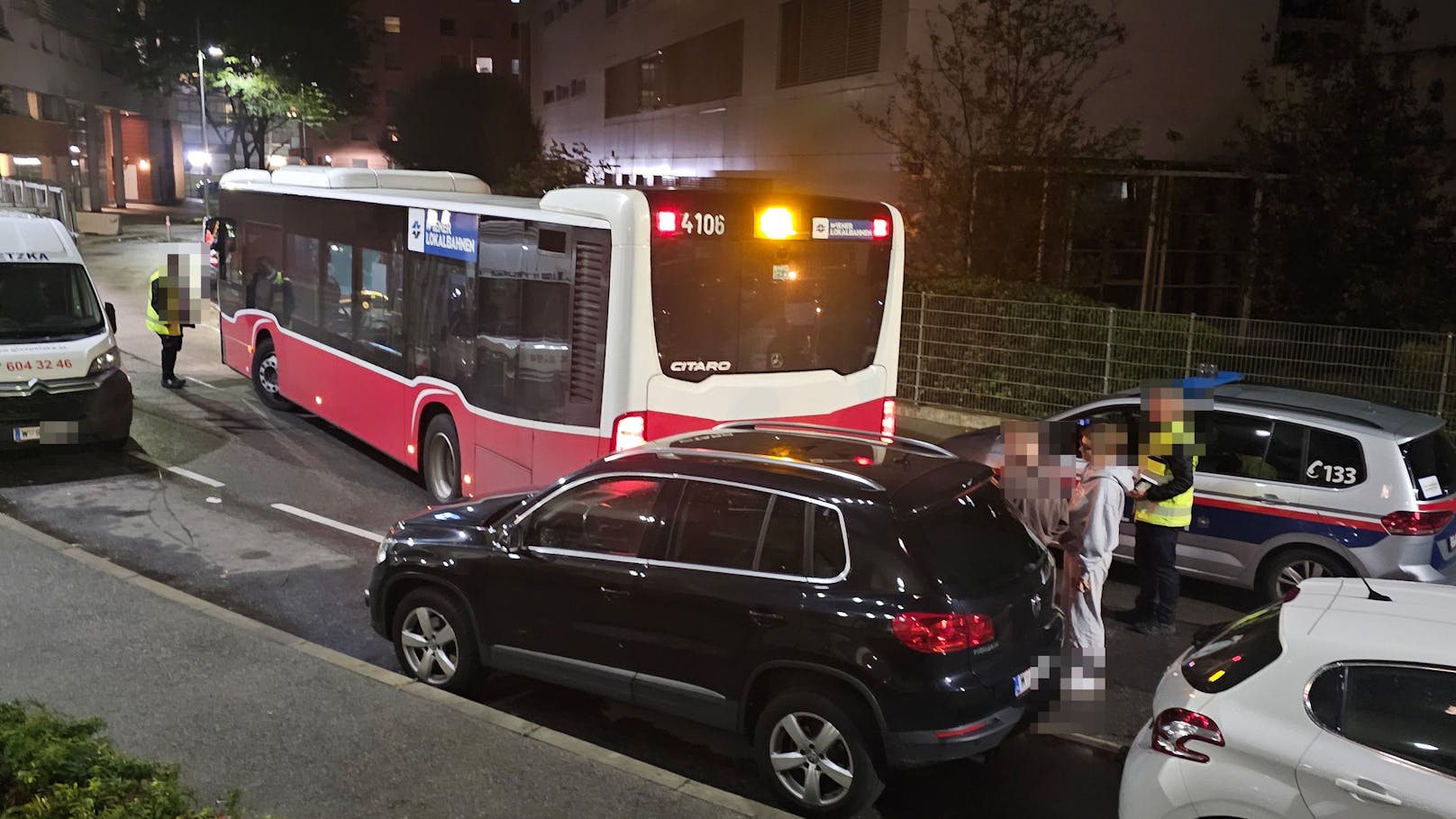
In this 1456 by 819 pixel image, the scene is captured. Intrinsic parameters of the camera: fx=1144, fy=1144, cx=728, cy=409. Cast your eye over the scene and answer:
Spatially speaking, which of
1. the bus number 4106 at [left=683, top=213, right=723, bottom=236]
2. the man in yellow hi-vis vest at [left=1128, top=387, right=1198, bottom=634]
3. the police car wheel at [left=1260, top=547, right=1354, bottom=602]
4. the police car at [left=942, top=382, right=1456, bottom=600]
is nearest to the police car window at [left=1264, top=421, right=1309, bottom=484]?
the police car at [left=942, top=382, right=1456, bottom=600]

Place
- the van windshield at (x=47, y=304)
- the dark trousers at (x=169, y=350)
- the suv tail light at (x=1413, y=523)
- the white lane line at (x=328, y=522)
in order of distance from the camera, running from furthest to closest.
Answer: the dark trousers at (x=169, y=350) → the van windshield at (x=47, y=304) → the white lane line at (x=328, y=522) → the suv tail light at (x=1413, y=523)

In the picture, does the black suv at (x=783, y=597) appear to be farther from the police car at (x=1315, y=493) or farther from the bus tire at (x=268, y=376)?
the bus tire at (x=268, y=376)

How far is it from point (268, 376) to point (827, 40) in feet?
42.7

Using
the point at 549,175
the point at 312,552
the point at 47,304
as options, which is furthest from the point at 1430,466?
the point at 549,175

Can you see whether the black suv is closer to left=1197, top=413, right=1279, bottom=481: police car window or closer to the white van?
left=1197, top=413, right=1279, bottom=481: police car window

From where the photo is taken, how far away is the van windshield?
11141 mm

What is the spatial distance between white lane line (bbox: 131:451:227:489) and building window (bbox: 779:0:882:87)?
45.0 feet

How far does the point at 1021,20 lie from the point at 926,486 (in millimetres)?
13799

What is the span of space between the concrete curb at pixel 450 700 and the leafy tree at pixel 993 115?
39.8 ft

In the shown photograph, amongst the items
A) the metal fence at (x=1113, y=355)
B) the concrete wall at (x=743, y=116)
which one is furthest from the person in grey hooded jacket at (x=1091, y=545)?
the concrete wall at (x=743, y=116)

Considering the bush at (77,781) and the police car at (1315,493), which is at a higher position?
the police car at (1315,493)

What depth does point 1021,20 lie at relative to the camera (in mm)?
17094

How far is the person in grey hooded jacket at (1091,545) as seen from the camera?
20.6ft

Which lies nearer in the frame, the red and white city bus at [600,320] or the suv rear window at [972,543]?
the suv rear window at [972,543]
